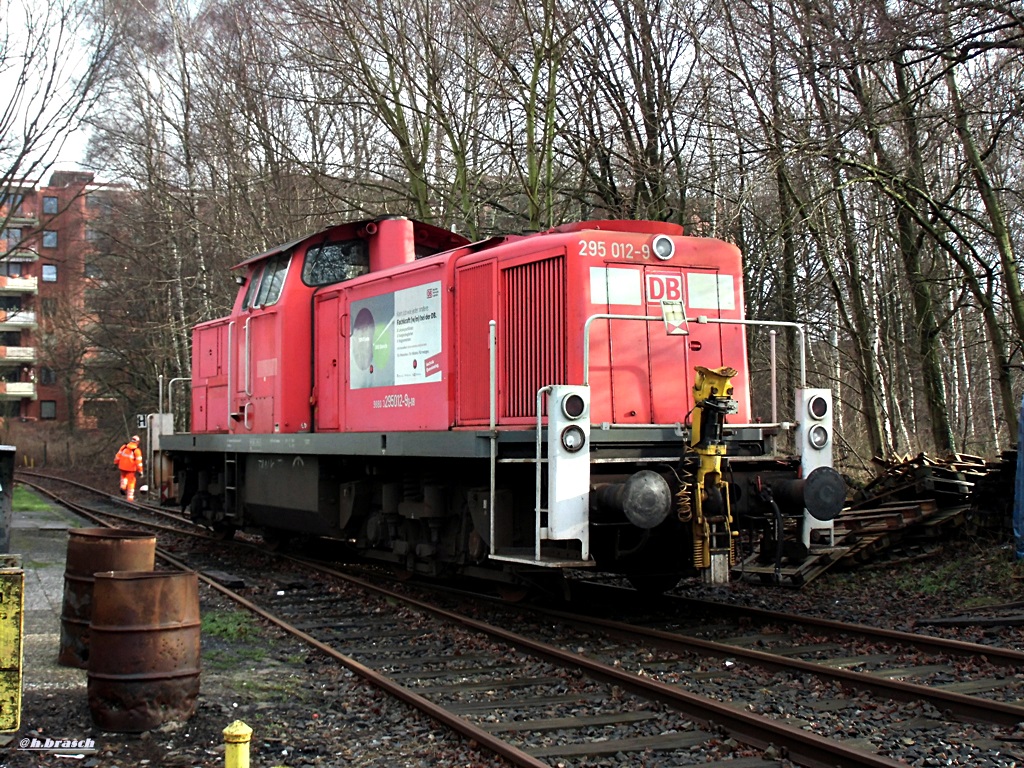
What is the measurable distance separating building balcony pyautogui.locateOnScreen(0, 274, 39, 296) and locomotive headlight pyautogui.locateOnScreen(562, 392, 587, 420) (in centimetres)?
6286

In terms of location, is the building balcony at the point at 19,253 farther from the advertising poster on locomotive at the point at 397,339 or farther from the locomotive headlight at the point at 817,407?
the locomotive headlight at the point at 817,407

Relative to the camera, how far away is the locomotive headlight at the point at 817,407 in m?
8.31

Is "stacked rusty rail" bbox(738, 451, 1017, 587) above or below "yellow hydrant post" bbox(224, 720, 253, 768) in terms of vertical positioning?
above

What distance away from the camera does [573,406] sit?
730 centimetres

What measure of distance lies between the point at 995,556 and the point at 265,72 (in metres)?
15.9

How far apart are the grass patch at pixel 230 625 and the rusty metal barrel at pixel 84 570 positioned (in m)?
1.28

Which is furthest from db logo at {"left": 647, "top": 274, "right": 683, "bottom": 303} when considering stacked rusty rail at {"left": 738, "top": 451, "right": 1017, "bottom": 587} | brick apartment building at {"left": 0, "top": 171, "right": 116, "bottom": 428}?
brick apartment building at {"left": 0, "top": 171, "right": 116, "bottom": 428}

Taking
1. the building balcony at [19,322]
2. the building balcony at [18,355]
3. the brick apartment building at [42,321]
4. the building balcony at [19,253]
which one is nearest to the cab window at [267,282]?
the building balcony at [19,253]

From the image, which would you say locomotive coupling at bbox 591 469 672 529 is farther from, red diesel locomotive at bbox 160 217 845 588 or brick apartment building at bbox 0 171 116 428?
brick apartment building at bbox 0 171 116 428

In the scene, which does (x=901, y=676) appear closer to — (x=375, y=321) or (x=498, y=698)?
(x=498, y=698)

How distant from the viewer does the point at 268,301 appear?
12.0 meters

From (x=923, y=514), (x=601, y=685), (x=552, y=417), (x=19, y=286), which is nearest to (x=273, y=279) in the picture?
(x=552, y=417)

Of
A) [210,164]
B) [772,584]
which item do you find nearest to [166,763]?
[772,584]

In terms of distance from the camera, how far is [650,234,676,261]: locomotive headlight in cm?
843
